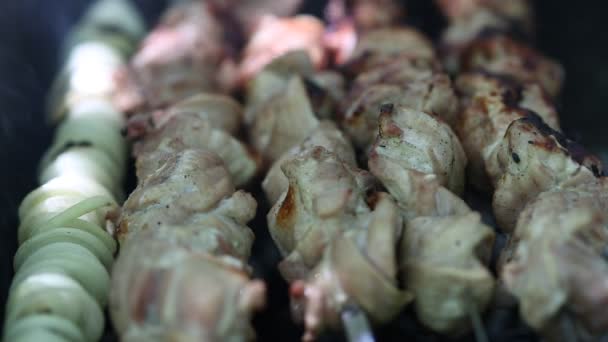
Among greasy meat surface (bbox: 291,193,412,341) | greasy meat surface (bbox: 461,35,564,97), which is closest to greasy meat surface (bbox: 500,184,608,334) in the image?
greasy meat surface (bbox: 291,193,412,341)

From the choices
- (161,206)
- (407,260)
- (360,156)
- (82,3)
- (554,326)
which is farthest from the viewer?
(82,3)

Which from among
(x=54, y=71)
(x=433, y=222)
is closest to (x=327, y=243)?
(x=433, y=222)

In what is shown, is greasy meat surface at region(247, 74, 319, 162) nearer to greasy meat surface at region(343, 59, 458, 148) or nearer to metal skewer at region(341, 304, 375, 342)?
greasy meat surface at region(343, 59, 458, 148)

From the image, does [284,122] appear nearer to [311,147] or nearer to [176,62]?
[311,147]

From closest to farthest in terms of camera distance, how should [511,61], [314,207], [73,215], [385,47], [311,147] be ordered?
[314,207], [73,215], [311,147], [511,61], [385,47]

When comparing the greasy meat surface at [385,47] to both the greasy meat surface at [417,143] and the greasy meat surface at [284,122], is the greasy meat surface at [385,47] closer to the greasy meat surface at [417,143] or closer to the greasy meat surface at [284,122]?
the greasy meat surface at [284,122]

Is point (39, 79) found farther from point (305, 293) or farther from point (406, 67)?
point (305, 293)

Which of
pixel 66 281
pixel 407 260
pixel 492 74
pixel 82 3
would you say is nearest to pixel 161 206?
pixel 66 281
